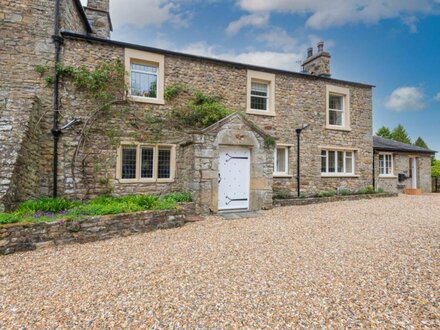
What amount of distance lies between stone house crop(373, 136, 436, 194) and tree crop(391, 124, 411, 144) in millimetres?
17936

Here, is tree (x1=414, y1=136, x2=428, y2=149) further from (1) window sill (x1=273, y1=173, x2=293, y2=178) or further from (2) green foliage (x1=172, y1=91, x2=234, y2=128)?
(2) green foliage (x1=172, y1=91, x2=234, y2=128)

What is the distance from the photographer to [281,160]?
37.3ft

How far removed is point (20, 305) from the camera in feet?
9.11

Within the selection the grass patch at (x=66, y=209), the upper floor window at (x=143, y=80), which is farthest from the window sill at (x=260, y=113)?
the grass patch at (x=66, y=209)

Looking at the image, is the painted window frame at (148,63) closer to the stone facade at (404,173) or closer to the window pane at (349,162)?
the window pane at (349,162)

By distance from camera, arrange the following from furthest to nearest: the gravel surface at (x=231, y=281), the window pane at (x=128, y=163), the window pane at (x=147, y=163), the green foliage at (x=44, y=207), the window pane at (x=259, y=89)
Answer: the window pane at (x=259, y=89), the window pane at (x=147, y=163), the window pane at (x=128, y=163), the green foliage at (x=44, y=207), the gravel surface at (x=231, y=281)

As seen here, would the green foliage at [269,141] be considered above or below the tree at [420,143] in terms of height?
below

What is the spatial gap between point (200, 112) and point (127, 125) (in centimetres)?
274

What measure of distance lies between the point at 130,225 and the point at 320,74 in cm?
1185

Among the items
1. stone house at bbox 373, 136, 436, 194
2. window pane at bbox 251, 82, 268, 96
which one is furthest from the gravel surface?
stone house at bbox 373, 136, 436, 194

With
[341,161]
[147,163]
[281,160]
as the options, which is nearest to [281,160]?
[281,160]

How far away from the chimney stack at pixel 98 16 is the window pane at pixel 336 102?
11666 millimetres

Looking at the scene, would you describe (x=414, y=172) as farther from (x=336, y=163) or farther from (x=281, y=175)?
(x=281, y=175)

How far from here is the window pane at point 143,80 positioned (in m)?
8.95
